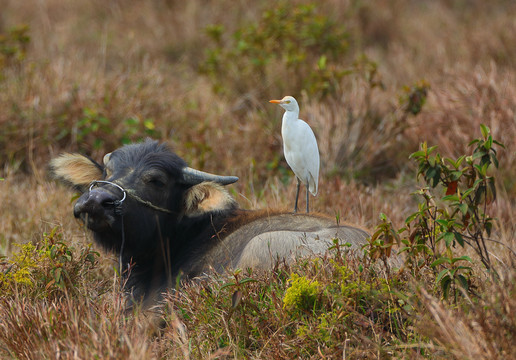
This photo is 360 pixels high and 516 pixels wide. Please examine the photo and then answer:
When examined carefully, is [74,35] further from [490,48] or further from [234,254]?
[234,254]

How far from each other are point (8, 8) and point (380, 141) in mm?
7673

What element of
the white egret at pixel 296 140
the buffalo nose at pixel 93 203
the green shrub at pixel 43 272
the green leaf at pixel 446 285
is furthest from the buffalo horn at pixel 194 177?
the green leaf at pixel 446 285

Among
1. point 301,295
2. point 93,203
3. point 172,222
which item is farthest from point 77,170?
point 301,295

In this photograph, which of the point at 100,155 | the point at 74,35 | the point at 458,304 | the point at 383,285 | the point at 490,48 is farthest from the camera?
the point at 74,35

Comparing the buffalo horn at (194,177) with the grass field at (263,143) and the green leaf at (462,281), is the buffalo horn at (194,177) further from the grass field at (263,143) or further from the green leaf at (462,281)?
the green leaf at (462,281)

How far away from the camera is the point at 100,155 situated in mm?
6426

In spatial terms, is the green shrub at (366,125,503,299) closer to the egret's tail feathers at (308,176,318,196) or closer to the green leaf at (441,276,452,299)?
the green leaf at (441,276,452,299)

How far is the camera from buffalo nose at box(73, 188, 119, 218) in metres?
3.63

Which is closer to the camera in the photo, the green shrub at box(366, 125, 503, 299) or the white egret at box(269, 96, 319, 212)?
the green shrub at box(366, 125, 503, 299)

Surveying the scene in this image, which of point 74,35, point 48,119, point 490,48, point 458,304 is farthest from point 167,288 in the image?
point 74,35

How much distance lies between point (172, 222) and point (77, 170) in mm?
754

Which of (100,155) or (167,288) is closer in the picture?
(167,288)

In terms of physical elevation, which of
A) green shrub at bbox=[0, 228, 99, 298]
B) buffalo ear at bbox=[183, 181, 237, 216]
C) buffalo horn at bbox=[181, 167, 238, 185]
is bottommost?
green shrub at bbox=[0, 228, 99, 298]

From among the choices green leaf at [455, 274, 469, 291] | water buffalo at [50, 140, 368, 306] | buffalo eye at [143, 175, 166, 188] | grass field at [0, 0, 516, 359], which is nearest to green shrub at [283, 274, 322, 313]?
grass field at [0, 0, 516, 359]
